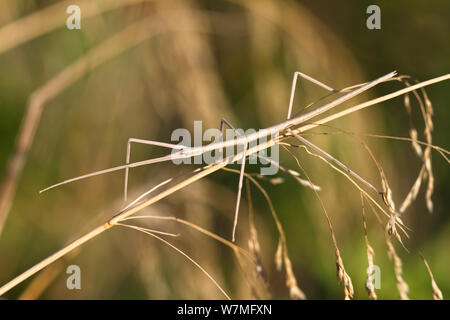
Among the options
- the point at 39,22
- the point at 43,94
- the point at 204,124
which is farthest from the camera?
the point at 204,124

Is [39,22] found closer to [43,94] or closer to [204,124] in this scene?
[43,94]

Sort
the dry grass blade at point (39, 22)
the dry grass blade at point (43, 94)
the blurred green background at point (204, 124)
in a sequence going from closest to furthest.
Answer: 1. the dry grass blade at point (43, 94)
2. the dry grass blade at point (39, 22)
3. the blurred green background at point (204, 124)

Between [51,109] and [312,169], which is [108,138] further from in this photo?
[312,169]

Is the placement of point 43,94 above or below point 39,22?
below

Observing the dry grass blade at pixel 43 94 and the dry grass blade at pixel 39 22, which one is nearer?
the dry grass blade at pixel 43 94

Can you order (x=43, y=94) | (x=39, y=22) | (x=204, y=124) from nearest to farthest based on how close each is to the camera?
(x=43, y=94)
(x=39, y=22)
(x=204, y=124)

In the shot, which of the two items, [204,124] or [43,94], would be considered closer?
[43,94]

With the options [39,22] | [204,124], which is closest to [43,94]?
[39,22]

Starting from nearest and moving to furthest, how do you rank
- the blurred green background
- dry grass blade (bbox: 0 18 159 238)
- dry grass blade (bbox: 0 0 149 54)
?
dry grass blade (bbox: 0 18 159 238) → dry grass blade (bbox: 0 0 149 54) → the blurred green background
